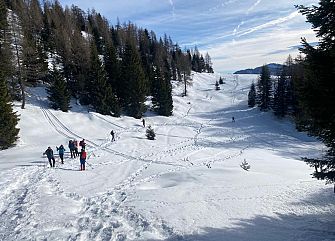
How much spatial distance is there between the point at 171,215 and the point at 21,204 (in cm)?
702

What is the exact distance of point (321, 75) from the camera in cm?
1091

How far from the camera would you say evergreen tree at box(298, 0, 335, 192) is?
10742 mm

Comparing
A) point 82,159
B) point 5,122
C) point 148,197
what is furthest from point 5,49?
point 148,197

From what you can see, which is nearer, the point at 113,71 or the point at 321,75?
the point at 321,75

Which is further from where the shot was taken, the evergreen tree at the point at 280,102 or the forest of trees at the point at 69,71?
the evergreen tree at the point at 280,102

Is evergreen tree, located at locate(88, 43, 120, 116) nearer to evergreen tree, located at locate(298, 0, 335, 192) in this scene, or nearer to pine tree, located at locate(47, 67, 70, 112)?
pine tree, located at locate(47, 67, 70, 112)

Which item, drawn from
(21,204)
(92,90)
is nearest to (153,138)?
(92,90)

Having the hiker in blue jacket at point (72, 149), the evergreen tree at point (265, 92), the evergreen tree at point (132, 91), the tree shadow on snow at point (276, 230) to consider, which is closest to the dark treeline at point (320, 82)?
the tree shadow on snow at point (276, 230)

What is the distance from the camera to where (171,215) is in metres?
12.7

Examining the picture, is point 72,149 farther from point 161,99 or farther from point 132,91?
point 161,99

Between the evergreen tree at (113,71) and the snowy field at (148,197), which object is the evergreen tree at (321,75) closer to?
the snowy field at (148,197)

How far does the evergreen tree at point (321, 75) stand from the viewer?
423 inches

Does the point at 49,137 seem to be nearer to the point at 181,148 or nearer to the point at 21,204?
the point at 181,148

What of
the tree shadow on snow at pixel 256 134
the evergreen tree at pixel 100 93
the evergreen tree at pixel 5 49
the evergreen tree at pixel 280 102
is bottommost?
the tree shadow on snow at pixel 256 134
